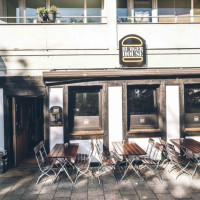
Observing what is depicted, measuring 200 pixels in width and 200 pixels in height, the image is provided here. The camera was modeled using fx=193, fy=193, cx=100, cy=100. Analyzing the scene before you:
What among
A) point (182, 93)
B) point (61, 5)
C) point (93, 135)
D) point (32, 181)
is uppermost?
point (61, 5)

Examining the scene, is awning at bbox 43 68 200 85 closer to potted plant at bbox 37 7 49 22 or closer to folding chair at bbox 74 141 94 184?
potted plant at bbox 37 7 49 22

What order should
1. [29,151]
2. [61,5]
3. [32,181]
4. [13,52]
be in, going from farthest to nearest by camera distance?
[29,151]
[61,5]
[13,52]
[32,181]

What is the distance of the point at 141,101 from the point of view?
6.90 meters

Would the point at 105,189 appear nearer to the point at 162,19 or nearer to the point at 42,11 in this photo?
the point at 42,11

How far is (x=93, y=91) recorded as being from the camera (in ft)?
22.3

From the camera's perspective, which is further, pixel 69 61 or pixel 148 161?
pixel 69 61

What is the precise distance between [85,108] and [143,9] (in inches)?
169

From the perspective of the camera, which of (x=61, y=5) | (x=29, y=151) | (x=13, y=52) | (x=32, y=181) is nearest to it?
(x=32, y=181)

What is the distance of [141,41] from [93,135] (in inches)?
143

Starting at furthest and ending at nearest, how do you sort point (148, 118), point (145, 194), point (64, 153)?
point (148, 118)
point (64, 153)
point (145, 194)

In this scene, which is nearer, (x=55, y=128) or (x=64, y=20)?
(x=55, y=128)

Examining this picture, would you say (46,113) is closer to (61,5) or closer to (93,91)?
(93,91)

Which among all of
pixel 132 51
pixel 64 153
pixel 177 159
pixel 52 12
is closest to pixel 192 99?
pixel 177 159

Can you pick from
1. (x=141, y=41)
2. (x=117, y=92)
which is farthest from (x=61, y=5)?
(x=117, y=92)
